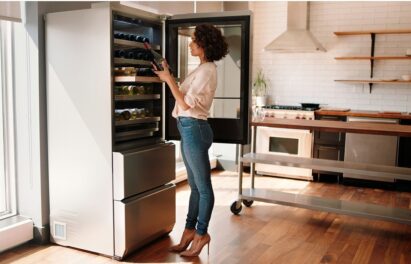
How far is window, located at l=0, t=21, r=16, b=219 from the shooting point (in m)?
3.26

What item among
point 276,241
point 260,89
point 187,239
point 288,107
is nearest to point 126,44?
point 187,239

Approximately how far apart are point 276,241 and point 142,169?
1229mm

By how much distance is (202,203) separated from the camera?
9.80 feet

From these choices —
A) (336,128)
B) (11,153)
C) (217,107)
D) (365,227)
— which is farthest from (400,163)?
(11,153)

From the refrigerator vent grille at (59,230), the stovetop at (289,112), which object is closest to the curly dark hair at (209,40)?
the refrigerator vent grille at (59,230)

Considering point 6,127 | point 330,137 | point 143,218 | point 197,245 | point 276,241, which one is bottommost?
point 276,241

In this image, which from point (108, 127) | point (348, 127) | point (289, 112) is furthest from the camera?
point (289, 112)

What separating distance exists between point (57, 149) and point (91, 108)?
459mm

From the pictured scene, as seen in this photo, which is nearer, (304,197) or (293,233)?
(293,233)

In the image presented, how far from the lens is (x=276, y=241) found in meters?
3.49

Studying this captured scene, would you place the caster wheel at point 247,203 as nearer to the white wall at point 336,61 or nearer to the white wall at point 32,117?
the white wall at point 32,117

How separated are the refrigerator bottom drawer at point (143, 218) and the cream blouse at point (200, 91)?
29.2 inches

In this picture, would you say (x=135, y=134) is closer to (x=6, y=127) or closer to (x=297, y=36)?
(x=6, y=127)

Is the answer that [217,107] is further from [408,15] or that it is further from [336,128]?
[408,15]
